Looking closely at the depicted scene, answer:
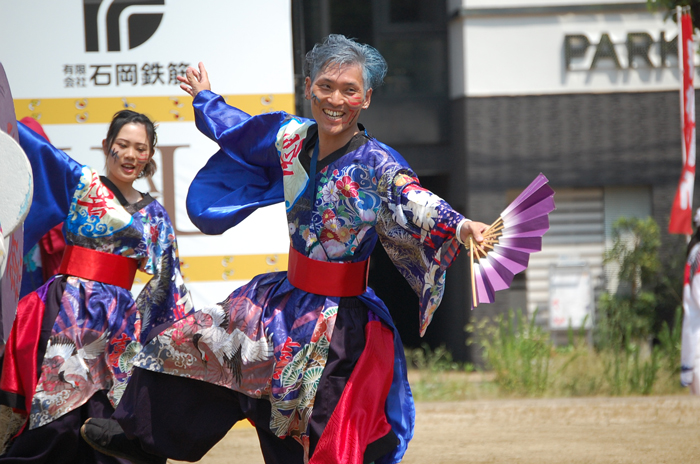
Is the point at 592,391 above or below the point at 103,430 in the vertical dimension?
below

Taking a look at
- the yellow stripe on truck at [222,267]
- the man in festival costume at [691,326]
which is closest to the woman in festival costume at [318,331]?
the yellow stripe on truck at [222,267]

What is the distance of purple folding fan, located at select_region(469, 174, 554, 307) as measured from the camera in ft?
6.93

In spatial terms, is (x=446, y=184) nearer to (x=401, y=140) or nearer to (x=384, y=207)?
(x=401, y=140)

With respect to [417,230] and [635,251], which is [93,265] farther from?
[635,251]

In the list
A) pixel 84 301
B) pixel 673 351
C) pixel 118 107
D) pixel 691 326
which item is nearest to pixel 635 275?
pixel 673 351

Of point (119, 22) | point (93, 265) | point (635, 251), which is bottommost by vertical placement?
point (635, 251)

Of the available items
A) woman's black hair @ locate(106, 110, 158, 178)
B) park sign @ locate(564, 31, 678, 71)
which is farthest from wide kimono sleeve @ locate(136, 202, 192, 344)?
park sign @ locate(564, 31, 678, 71)

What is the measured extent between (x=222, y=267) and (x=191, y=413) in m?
2.25

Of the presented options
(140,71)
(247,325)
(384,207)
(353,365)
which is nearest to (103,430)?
(247,325)

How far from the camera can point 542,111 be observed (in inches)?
292

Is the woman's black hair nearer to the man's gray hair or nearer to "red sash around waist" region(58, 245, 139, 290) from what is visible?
"red sash around waist" region(58, 245, 139, 290)

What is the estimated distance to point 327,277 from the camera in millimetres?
2455

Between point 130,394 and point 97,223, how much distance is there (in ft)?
3.29

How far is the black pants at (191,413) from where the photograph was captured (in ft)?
8.14
